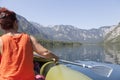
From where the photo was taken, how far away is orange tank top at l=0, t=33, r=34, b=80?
6227mm

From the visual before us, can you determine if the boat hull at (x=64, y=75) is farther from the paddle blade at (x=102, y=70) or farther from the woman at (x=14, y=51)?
the paddle blade at (x=102, y=70)

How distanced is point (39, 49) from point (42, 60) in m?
5.45

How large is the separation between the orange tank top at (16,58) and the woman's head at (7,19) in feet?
0.71

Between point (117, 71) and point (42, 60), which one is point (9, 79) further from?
point (117, 71)

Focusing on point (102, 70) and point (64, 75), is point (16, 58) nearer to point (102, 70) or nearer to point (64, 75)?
point (64, 75)

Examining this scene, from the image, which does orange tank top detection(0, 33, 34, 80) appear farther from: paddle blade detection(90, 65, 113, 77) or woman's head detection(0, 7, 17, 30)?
paddle blade detection(90, 65, 113, 77)

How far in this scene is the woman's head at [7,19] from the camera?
638 cm

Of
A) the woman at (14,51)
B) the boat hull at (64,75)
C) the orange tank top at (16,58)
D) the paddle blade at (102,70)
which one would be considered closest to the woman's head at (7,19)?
the woman at (14,51)

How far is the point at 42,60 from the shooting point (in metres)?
11.9

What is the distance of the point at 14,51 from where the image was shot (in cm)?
624

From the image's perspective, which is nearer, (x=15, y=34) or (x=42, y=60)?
(x=15, y=34)

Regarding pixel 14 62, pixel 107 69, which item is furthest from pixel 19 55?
pixel 107 69

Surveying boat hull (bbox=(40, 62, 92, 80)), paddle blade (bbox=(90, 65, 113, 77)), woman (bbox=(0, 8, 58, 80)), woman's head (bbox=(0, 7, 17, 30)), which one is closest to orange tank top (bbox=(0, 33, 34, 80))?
woman (bbox=(0, 8, 58, 80))

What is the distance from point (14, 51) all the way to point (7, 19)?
63cm
